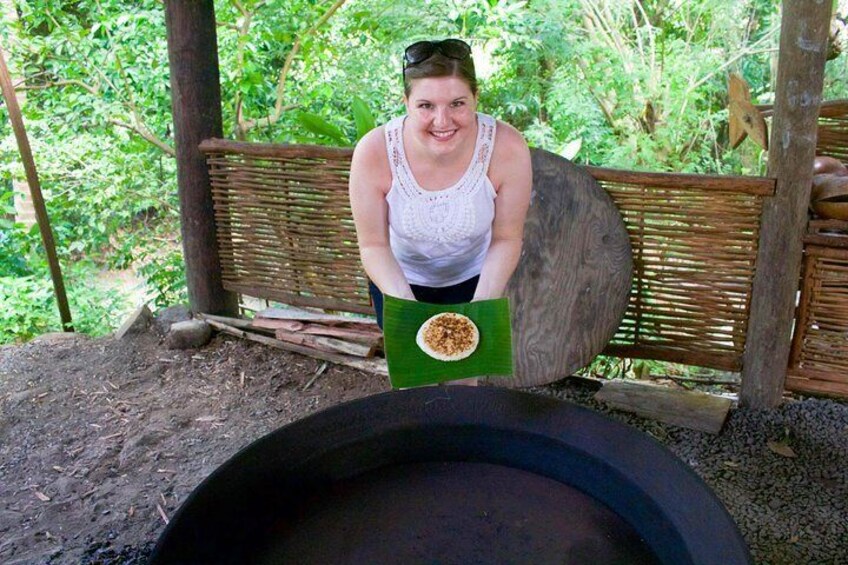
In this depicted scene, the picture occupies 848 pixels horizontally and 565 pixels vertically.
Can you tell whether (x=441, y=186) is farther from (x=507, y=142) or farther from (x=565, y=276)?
(x=565, y=276)

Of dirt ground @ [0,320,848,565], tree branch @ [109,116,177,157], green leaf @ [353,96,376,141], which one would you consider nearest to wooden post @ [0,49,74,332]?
dirt ground @ [0,320,848,565]

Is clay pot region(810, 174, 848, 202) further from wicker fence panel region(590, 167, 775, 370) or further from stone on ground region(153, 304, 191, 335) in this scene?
stone on ground region(153, 304, 191, 335)

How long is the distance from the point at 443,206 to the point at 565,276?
3.74ft

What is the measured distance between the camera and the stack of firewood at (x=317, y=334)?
10.3 ft

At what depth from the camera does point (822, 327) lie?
2.53 meters

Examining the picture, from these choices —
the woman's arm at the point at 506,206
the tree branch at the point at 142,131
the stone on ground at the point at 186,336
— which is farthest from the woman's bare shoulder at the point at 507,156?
the tree branch at the point at 142,131

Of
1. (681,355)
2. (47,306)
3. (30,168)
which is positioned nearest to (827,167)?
(681,355)

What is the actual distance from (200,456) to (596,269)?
63.0 inches

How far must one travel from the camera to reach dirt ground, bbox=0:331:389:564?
7.16ft

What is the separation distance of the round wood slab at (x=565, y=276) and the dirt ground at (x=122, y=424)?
685 mm

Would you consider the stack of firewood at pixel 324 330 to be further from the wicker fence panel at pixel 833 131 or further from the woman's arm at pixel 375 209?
the wicker fence panel at pixel 833 131

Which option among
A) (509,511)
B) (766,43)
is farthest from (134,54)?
(766,43)

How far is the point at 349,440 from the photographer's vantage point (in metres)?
1.53

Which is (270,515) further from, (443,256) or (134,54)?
(134,54)
